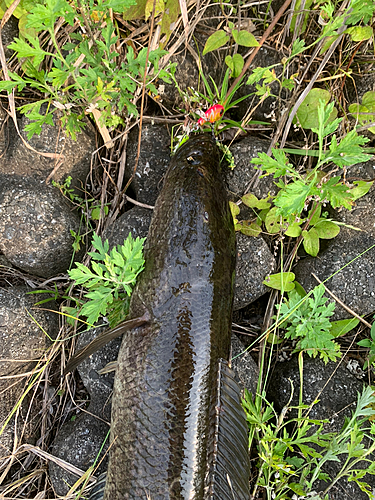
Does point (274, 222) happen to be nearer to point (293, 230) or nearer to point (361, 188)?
point (293, 230)

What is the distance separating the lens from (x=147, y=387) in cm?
236

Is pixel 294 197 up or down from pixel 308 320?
up

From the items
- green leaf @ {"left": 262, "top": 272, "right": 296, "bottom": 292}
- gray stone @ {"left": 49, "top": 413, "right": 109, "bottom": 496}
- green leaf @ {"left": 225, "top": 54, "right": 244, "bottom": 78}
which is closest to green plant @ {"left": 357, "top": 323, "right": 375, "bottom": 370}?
green leaf @ {"left": 262, "top": 272, "right": 296, "bottom": 292}

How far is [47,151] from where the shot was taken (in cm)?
316

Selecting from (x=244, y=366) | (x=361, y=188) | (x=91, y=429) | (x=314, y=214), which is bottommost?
(x=91, y=429)

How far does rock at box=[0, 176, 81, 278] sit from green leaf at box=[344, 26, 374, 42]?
283 centimetres

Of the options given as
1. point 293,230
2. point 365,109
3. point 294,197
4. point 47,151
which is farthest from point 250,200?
point 47,151

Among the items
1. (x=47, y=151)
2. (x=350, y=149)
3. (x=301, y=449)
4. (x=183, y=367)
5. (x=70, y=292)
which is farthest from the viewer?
(x=70, y=292)

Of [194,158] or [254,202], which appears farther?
[254,202]

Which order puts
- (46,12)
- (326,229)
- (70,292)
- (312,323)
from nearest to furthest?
1. (46,12)
2. (312,323)
3. (326,229)
4. (70,292)

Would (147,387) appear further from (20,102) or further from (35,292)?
(20,102)

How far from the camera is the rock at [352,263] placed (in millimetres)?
3117

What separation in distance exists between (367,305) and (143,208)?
2.15 m

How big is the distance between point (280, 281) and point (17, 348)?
7.86 feet
